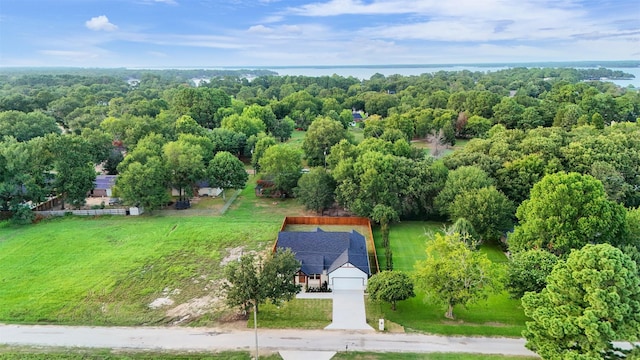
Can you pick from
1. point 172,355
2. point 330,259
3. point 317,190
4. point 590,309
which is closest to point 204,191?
point 317,190

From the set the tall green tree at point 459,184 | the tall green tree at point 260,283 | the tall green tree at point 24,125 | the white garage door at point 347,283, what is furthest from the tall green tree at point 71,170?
the tall green tree at point 459,184

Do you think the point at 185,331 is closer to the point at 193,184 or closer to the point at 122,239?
the point at 122,239

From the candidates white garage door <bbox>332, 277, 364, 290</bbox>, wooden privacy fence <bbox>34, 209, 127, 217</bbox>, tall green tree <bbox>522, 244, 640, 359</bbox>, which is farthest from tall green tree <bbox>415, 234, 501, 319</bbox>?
wooden privacy fence <bbox>34, 209, 127, 217</bbox>

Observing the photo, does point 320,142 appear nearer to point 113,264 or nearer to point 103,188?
point 103,188

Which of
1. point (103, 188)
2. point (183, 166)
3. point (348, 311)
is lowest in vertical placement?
point (348, 311)

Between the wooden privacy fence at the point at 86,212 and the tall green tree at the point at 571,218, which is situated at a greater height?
the tall green tree at the point at 571,218

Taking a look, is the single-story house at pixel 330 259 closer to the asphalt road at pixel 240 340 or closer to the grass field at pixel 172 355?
the asphalt road at pixel 240 340
